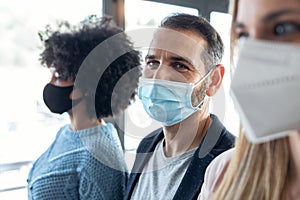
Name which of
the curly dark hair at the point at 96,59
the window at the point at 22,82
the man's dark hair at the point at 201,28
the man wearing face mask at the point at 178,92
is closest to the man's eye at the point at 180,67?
the man wearing face mask at the point at 178,92

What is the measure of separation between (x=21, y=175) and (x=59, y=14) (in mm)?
1006

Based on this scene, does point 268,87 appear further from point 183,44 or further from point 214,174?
point 183,44

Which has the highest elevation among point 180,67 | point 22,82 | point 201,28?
point 201,28

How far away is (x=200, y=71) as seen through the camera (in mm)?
1192

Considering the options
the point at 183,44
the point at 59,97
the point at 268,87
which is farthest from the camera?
the point at 59,97

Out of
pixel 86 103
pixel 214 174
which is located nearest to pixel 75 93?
pixel 86 103

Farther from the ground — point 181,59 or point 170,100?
point 181,59

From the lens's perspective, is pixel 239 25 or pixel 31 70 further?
pixel 31 70

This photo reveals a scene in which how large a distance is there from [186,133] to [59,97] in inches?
23.9

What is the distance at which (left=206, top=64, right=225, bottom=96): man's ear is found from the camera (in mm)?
1224

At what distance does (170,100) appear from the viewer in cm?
118

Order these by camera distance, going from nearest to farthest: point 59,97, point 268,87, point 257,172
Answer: point 268,87, point 257,172, point 59,97

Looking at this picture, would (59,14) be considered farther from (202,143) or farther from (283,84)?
(283,84)

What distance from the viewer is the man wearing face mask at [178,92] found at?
1136mm
